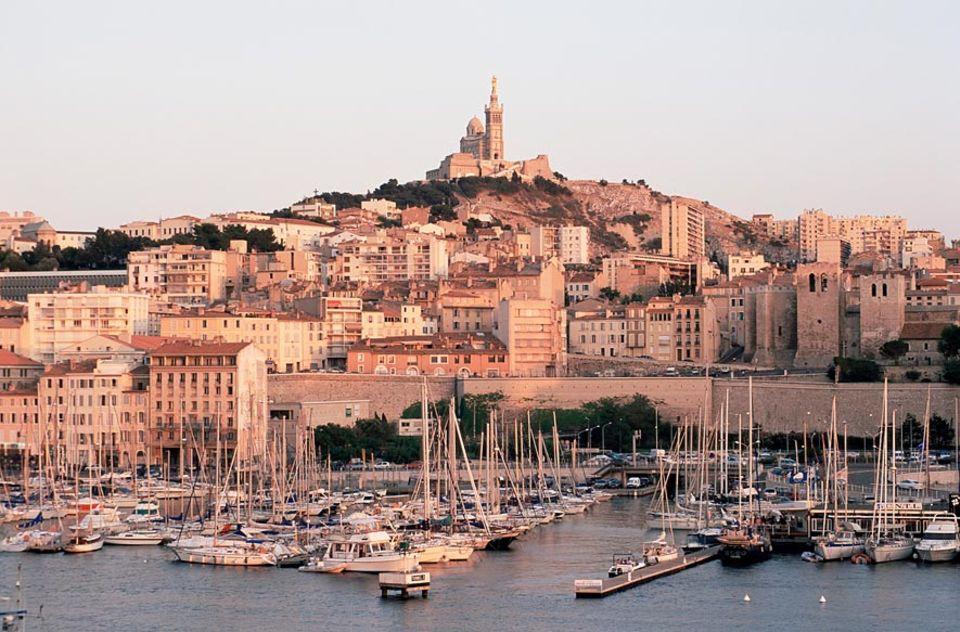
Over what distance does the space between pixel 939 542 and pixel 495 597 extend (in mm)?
8650

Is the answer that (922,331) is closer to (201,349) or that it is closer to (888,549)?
(201,349)

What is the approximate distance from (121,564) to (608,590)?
9806mm

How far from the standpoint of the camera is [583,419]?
58219mm

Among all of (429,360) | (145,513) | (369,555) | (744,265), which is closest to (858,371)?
(429,360)

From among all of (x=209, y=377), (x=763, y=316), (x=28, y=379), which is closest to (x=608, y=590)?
(x=209, y=377)

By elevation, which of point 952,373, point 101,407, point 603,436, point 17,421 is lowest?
point 603,436

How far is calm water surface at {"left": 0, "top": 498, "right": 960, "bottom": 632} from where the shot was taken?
33094 millimetres

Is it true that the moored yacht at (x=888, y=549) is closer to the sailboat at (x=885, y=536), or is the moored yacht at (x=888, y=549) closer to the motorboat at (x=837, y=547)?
the sailboat at (x=885, y=536)

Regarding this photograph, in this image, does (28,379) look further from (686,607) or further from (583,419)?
(686,607)

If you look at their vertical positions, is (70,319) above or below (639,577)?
above

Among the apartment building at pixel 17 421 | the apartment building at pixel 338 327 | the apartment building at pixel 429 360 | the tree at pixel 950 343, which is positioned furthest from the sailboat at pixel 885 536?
the apartment building at pixel 338 327

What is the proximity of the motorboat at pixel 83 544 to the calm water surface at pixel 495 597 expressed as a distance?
20.7 inches

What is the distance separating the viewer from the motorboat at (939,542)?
3800cm

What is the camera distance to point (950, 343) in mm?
59812
